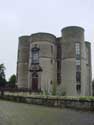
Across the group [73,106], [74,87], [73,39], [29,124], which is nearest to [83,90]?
[74,87]

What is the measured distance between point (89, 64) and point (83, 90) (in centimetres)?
793

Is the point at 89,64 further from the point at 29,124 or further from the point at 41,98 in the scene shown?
the point at 29,124

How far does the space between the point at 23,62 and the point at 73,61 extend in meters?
11.0

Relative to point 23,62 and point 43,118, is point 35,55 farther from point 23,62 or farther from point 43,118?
point 43,118

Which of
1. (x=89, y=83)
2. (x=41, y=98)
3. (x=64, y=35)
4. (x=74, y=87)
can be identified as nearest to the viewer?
(x=41, y=98)

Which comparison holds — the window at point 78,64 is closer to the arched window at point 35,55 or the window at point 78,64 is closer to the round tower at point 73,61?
the round tower at point 73,61

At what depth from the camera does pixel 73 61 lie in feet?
117

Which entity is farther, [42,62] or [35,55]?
[35,55]

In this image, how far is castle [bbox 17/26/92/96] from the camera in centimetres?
3547

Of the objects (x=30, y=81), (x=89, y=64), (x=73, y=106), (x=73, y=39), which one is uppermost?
(x=73, y=39)

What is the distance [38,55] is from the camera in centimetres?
3697

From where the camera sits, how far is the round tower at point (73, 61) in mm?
35219

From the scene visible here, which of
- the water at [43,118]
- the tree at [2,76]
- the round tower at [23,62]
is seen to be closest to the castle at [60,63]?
the round tower at [23,62]

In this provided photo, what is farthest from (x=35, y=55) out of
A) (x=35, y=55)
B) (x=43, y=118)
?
(x=43, y=118)
